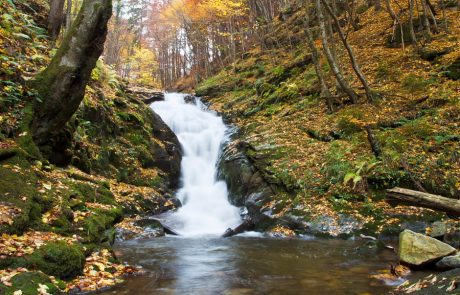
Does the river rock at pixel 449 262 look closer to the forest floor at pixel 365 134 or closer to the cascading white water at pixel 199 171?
the forest floor at pixel 365 134

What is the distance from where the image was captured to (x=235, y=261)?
745 centimetres

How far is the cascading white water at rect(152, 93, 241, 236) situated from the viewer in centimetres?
1177

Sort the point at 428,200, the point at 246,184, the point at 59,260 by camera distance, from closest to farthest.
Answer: the point at 59,260, the point at 428,200, the point at 246,184

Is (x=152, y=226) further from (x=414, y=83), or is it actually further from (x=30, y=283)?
(x=414, y=83)

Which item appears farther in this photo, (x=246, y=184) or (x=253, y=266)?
(x=246, y=184)

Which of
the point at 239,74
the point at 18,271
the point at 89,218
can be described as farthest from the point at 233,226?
the point at 239,74

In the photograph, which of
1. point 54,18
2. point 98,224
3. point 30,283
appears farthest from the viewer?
point 54,18

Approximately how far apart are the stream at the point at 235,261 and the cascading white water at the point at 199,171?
48mm

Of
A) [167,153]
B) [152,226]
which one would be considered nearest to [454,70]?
[167,153]

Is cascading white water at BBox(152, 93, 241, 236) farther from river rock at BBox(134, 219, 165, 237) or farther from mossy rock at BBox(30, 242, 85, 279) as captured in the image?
mossy rock at BBox(30, 242, 85, 279)

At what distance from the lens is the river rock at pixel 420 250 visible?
5.91m

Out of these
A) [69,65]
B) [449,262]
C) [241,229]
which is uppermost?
[69,65]

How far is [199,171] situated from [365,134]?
24.0ft

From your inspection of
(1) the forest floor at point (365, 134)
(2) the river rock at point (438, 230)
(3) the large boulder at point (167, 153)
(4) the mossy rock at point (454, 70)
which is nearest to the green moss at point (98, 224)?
(1) the forest floor at point (365, 134)
